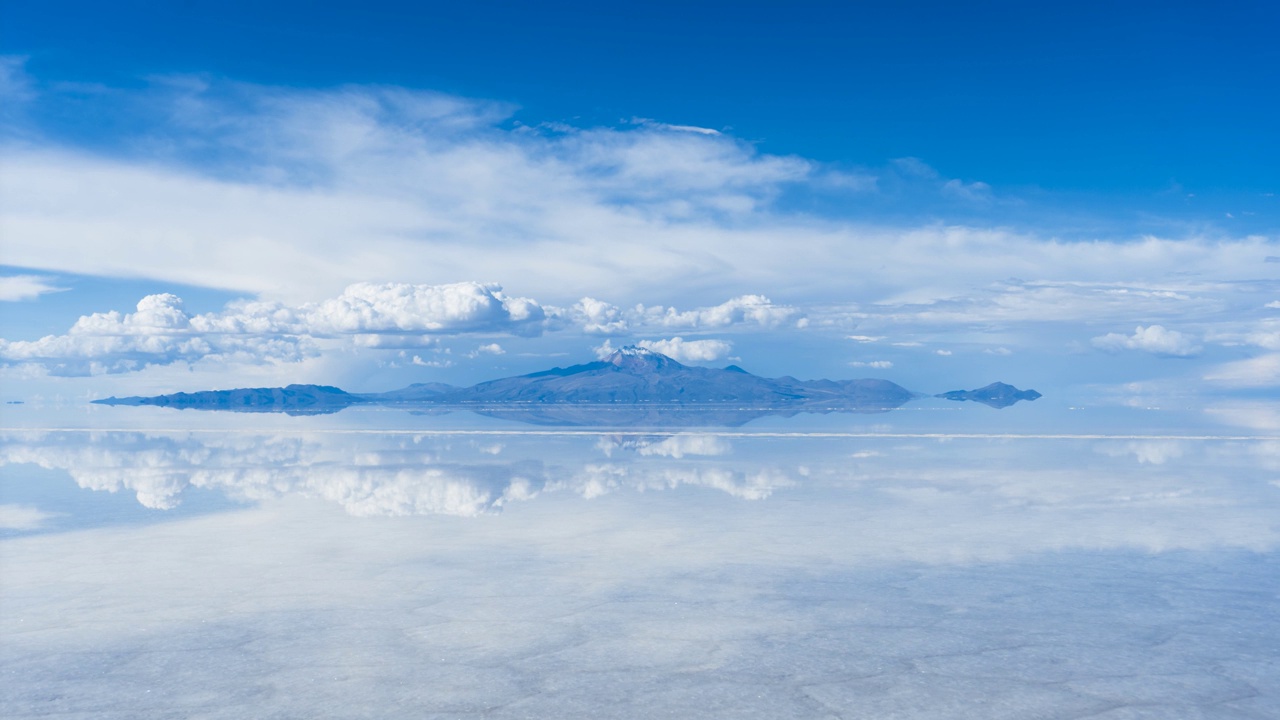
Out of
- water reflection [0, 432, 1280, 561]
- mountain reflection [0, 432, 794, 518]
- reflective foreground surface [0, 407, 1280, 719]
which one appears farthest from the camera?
mountain reflection [0, 432, 794, 518]

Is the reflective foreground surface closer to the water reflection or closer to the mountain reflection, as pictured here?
the water reflection

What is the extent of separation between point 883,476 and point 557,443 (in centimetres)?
2034

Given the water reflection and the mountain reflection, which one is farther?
the mountain reflection

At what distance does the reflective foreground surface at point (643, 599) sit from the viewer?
26.0ft

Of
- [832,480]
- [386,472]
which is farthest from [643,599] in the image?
[386,472]

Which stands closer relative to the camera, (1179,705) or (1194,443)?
(1179,705)

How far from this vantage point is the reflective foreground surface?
7.93 meters

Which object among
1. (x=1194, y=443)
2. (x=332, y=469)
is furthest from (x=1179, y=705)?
(x=1194, y=443)

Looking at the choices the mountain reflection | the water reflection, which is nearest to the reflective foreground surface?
the water reflection

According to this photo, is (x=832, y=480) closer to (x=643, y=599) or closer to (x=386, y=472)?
(x=386, y=472)

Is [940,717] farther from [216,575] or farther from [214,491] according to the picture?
[214,491]

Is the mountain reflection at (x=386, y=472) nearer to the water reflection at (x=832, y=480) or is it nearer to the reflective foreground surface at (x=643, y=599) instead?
the water reflection at (x=832, y=480)

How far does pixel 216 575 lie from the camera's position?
12.7 meters

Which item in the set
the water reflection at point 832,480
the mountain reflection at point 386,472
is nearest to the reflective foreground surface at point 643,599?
the water reflection at point 832,480
